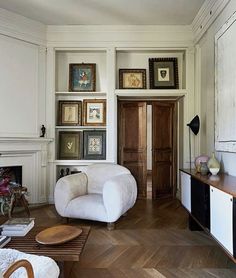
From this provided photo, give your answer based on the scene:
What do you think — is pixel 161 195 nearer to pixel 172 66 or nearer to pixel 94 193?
pixel 94 193

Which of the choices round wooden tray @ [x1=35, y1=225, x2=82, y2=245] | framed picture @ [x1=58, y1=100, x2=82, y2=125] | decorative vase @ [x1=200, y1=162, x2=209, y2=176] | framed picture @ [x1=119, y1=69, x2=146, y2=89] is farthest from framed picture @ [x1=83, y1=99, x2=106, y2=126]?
round wooden tray @ [x1=35, y1=225, x2=82, y2=245]

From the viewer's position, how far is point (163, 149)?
552 centimetres

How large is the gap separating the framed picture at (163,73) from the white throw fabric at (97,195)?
71.9 inches

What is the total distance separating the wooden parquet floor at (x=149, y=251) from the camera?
243 centimetres

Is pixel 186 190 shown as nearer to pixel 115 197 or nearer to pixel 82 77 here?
pixel 115 197

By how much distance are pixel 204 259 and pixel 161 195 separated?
2871 mm

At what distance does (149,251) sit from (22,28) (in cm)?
383

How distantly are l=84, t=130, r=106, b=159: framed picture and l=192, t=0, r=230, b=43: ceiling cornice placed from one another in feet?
7.46

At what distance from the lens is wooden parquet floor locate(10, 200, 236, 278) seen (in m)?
2.43

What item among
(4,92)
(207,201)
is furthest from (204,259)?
(4,92)

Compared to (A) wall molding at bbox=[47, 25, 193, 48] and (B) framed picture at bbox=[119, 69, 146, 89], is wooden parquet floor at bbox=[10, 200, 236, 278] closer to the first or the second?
(B) framed picture at bbox=[119, 69, 146, 89]

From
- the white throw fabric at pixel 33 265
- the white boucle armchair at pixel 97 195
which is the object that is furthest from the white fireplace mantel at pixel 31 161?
the white throw fabric at pixel 33 265

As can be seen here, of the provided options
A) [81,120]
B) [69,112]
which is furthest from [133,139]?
[69,112]

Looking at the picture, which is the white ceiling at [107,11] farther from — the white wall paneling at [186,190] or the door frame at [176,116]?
the white wall paneling at [186,190]
